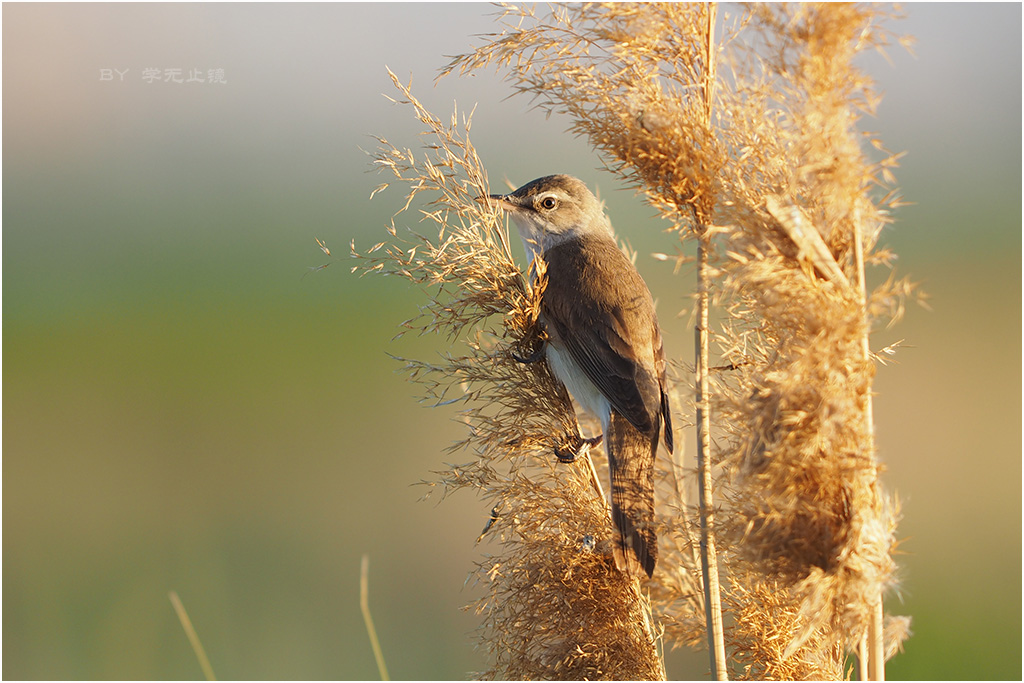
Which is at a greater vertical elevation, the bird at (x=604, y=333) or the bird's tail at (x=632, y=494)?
the bird at (x=604, y=333)

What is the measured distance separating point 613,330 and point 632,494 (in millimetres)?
648

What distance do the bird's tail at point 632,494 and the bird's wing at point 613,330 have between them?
0.05 m

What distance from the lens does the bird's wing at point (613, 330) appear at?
184 cm

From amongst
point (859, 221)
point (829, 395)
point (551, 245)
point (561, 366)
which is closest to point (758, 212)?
point (859, 221)

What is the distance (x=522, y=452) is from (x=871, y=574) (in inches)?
26.5

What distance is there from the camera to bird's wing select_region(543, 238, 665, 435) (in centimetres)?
184

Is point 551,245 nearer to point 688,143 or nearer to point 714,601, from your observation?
point 688,143

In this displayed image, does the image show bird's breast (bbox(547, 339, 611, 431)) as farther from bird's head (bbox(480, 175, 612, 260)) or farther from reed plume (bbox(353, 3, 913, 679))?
bird's head (bbox(480, 175, 612, 260))

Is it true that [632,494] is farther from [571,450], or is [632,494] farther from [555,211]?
[555,211]

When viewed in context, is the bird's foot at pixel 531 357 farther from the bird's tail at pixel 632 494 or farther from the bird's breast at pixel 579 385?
the bird's tail at pixel 632 494

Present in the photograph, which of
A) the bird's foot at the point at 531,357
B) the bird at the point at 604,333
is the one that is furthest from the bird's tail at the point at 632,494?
Answer: the bird's foot at the point at 531,357

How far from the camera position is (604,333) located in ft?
6.40

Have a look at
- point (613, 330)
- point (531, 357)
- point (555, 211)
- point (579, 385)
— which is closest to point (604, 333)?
point (613, 330)

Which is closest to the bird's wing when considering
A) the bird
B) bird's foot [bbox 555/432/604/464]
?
the bird
